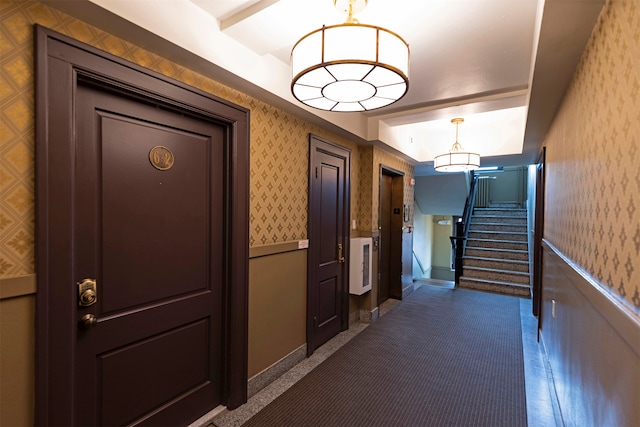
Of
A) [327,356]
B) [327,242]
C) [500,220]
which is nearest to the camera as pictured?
[327,356]

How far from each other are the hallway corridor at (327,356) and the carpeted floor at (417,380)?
0.06 metres

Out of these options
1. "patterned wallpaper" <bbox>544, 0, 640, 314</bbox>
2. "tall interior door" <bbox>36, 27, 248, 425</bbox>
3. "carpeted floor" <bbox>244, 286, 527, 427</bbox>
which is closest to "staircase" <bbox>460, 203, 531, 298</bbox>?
"carpeted floor" <bbox>244, 286, 527, 427</bbox>

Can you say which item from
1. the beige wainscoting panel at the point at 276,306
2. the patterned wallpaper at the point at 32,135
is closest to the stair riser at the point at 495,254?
the beige wainscoting panel at the point at 276,306

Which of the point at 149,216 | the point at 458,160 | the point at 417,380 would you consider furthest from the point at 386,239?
the point at 149,216

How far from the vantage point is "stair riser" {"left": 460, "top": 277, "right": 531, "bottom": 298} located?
5.07 m

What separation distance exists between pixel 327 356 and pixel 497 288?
385 cm

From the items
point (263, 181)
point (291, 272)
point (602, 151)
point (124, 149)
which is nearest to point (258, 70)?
point (263, 181)

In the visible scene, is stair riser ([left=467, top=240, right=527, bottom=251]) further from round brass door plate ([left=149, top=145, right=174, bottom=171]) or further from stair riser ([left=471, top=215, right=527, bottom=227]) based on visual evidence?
round brass door plate ([left=149, top=145, right=174, bottom=171])

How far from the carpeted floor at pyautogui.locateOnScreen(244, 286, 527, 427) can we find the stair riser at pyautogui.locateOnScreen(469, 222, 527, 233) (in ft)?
10.4

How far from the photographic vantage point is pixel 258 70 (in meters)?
2.12

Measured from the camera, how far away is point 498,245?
6.22 metres

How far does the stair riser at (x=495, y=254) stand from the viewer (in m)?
5.76

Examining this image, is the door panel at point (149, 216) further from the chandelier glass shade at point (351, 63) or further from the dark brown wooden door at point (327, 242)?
the dark brown wooden door at point (327, 242)

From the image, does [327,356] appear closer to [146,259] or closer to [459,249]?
[146,259]
